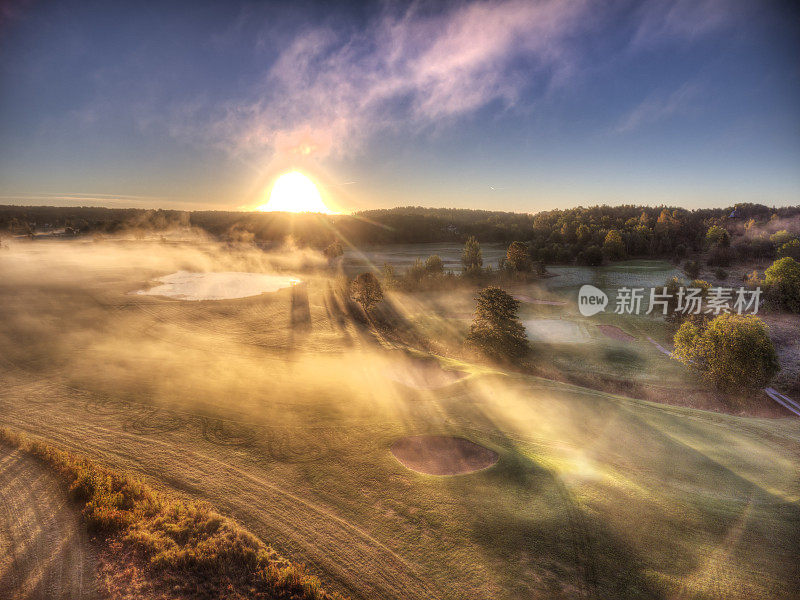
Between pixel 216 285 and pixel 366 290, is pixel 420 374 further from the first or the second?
pixel 216 285

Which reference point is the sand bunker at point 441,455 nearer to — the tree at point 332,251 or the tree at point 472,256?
the tree at point 472,256

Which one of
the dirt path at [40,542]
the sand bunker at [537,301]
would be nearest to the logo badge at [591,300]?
the sand bunker at [537,301]

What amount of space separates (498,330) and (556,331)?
47.7 feet

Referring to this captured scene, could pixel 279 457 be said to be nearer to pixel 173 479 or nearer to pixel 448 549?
pixel 173 479

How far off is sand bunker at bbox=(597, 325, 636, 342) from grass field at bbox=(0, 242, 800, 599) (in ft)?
15.7

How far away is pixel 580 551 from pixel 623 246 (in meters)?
107

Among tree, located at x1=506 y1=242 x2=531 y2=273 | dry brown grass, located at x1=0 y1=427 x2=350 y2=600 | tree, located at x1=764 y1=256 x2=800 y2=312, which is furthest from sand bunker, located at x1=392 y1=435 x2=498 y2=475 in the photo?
tree, located at x1=506 y1=242 x2=531 y2=273

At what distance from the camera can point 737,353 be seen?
28156 mm

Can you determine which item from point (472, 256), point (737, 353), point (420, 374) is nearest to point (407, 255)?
point (472, 256)

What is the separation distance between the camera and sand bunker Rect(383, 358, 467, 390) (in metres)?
27.1

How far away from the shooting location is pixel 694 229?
121m

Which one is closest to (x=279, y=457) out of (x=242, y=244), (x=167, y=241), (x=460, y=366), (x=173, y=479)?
(x=173, y=479)

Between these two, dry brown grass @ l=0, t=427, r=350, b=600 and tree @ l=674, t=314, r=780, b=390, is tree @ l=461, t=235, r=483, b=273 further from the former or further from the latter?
dry brown grass @ l=0, t=427, r=350, b=600

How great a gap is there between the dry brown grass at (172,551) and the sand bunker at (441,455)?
7.24 m
